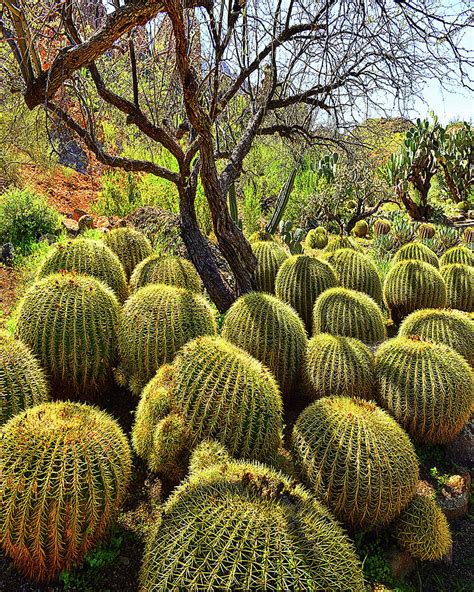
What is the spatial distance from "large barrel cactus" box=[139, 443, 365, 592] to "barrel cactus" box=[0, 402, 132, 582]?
42cm

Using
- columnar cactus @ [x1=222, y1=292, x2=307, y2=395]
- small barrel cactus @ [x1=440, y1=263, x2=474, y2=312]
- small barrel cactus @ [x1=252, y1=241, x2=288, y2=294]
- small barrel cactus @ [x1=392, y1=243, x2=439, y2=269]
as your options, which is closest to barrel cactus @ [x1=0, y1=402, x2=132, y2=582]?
columnar cactus @ [x1=222, y1=292, x2=307, y2=395]

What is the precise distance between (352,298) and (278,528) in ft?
9.17

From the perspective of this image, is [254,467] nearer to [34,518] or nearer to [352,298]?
[34,518]

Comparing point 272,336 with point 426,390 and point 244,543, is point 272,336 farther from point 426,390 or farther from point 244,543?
point 244,543

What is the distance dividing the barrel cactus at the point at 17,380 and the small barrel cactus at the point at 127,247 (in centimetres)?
205

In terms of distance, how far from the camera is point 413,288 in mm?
5273

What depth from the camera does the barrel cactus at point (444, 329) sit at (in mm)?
4152

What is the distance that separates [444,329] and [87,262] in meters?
3.16

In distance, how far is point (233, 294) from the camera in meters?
5.07

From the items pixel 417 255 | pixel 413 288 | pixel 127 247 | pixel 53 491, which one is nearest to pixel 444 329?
pixel 413 288

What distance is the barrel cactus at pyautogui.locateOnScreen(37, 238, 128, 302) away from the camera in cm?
423

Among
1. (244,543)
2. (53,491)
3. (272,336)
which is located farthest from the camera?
(272,336)

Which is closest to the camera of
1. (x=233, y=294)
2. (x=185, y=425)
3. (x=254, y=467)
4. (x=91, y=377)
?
(x=254, y=467)

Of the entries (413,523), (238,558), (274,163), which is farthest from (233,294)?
(274,163)
